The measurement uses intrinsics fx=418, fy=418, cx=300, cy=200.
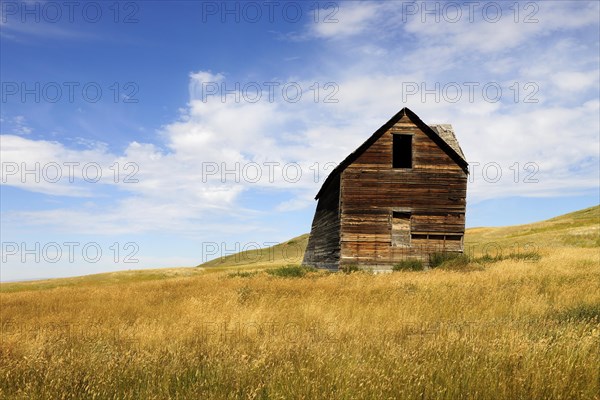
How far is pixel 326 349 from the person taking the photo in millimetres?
4418

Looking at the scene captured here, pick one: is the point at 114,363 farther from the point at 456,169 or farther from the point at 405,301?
the point at 456,169

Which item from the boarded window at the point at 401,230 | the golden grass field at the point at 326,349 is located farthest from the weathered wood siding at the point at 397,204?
the golden grass field at the point at 326,349

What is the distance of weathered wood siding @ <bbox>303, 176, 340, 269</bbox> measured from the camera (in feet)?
71.5

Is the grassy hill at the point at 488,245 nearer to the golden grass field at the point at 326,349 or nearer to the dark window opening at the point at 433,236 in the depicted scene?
the dark window opening at the point at 433,236

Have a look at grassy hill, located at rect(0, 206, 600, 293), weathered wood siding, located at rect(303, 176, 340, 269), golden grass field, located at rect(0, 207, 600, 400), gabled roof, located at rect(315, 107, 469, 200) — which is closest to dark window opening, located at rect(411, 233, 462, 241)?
gabled roof, located at rect(315, 107, 469, 200)

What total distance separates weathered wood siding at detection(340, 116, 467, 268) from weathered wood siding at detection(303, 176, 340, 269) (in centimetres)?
114

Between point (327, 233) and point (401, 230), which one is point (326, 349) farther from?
point (327, 233)

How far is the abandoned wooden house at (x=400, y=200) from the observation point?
66.7 ft

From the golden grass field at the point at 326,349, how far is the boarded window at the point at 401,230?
9.64 metres

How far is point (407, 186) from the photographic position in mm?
20516

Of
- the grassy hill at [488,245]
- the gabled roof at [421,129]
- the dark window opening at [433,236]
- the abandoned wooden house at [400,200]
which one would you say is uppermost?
the gabled roof at [421,129]

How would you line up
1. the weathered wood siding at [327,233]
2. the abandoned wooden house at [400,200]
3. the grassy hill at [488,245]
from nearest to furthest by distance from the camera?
the abandoned wooden house at [400,200]
the weathered wood siding at [327,233]
the grassy hill at [488,245]

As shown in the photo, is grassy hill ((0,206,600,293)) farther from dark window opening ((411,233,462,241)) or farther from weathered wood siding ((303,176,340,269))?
weathered wood siding ((303,176,340,269))

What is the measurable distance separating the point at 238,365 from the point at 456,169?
62.2 feet
